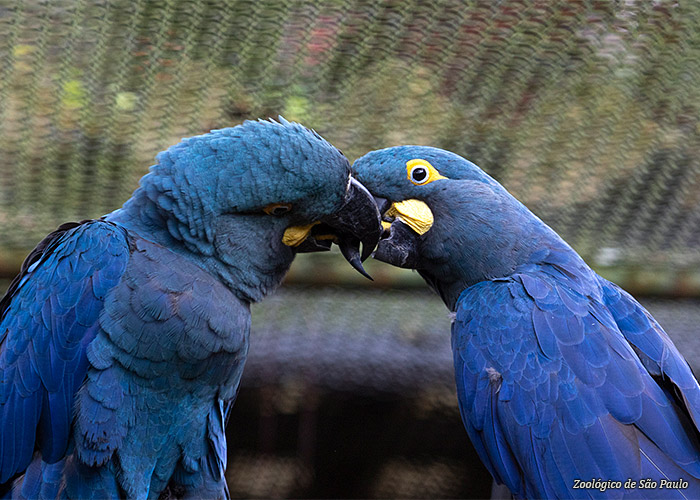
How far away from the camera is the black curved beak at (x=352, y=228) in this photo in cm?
195

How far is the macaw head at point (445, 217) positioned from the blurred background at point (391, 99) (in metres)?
0.42

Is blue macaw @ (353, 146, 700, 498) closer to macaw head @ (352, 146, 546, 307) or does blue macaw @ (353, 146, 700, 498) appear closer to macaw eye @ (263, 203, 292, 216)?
macaw head @ (352, 146, 546, 307)

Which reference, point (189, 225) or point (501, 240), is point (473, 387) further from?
point (189, 225)

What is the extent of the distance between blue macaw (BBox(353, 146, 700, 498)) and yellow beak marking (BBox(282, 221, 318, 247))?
249 millimetres

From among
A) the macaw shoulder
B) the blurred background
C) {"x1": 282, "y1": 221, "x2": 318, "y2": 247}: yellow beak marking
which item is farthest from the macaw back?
the blurred background

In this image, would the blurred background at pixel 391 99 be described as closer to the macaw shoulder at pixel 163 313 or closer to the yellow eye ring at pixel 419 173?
the yellow eye ring at pixel 419 173

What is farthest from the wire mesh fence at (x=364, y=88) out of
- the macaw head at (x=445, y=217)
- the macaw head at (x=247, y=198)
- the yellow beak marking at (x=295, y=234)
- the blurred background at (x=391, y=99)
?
the yellow beak marking at (x=295, y=234)

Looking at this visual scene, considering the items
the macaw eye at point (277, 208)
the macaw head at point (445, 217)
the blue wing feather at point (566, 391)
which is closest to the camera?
the blue wing feather at point (566, 391)

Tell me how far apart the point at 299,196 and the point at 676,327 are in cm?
212

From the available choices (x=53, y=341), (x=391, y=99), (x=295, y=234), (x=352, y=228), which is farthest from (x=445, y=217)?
(x=53, y=341)

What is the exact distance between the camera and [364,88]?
7.90ft

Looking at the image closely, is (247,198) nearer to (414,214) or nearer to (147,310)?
(147,310)

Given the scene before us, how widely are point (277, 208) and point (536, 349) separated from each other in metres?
0.79

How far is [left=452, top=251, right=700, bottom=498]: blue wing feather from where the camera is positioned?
175 cm
